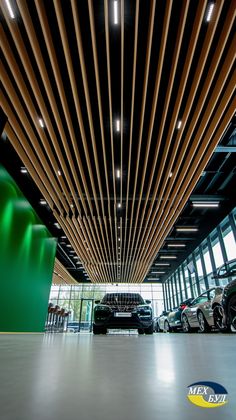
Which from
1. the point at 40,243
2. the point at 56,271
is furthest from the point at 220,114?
the point at 56,271

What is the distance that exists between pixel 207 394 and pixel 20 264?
6497mm

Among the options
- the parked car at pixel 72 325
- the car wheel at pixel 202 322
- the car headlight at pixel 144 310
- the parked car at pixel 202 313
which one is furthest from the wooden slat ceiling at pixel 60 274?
the car headlight at pixel 144 310

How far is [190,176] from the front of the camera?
5656 mm

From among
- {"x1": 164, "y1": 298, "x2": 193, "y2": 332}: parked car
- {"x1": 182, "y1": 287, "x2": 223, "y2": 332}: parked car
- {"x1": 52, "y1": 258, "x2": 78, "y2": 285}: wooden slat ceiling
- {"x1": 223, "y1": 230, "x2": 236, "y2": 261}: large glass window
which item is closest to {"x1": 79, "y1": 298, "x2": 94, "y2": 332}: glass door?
{"x1": 52, "y1": 258, "x2": 78, "y2": 285}: wooden slat ceiling

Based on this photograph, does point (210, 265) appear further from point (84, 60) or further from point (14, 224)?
point (84, 60)

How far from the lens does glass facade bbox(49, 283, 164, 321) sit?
66.4ft

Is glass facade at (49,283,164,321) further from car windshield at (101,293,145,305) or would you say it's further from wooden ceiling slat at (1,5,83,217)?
wooden ceiling slat at (1,5,83,217)

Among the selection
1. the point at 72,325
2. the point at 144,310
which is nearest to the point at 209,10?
the point at 144,310

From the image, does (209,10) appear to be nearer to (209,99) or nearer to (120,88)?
(209,99)

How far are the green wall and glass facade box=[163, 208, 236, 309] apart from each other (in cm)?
621

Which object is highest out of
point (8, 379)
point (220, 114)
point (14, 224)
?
point (220, 114)

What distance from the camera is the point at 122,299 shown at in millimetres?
5578

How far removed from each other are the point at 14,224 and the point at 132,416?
622 cm

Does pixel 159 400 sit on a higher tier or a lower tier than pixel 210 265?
lower
